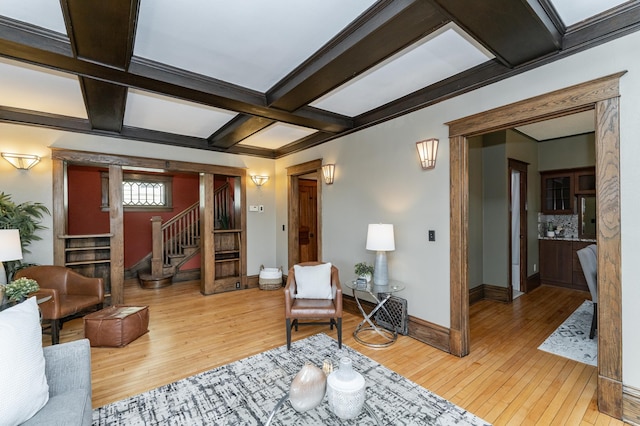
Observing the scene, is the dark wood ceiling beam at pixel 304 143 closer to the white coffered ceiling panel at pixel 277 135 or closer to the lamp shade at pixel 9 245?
the white coffered ceiling panel at pixel 277 135

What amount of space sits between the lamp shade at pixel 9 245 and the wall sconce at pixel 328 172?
3591 millimetres

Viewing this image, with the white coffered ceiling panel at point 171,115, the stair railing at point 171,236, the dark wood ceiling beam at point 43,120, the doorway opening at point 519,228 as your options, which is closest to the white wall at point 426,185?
the white coffered ceiling panel at point 171,115

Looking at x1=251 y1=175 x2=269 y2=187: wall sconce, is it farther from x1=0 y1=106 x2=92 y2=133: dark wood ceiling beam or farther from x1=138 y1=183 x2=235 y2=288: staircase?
x1=0 y1=106 x2=92 y2=133: dark wood ceiling beam

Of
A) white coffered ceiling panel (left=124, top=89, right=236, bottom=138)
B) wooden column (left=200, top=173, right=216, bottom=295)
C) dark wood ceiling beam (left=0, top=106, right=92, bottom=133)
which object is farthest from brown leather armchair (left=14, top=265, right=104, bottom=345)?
white coffered ceiling panel (left=124, top=89, right=236, bottom=138)

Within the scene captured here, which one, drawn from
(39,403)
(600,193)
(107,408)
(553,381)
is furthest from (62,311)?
(600,193)

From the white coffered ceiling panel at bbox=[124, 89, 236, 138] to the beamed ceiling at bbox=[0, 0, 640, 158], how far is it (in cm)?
4

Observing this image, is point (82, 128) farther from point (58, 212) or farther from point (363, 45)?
point (363, 45)

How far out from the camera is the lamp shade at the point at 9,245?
2615 mm

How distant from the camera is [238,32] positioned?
212cm

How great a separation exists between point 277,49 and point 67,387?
2622 millimetres

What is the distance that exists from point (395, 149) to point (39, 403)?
3542 millimetres

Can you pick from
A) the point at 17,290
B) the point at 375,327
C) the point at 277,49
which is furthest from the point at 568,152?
the point at 17,290

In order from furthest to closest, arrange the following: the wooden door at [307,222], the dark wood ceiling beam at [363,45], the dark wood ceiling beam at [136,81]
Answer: the wooden door at [307,222], the dark wood ceiling beam at [136,81], the dark wood ceiling beam at [363,45]

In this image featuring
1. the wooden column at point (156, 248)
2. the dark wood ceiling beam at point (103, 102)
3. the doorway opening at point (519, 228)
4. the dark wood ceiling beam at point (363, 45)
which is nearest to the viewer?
the dark wood ceiling beam at point (363, 45)
